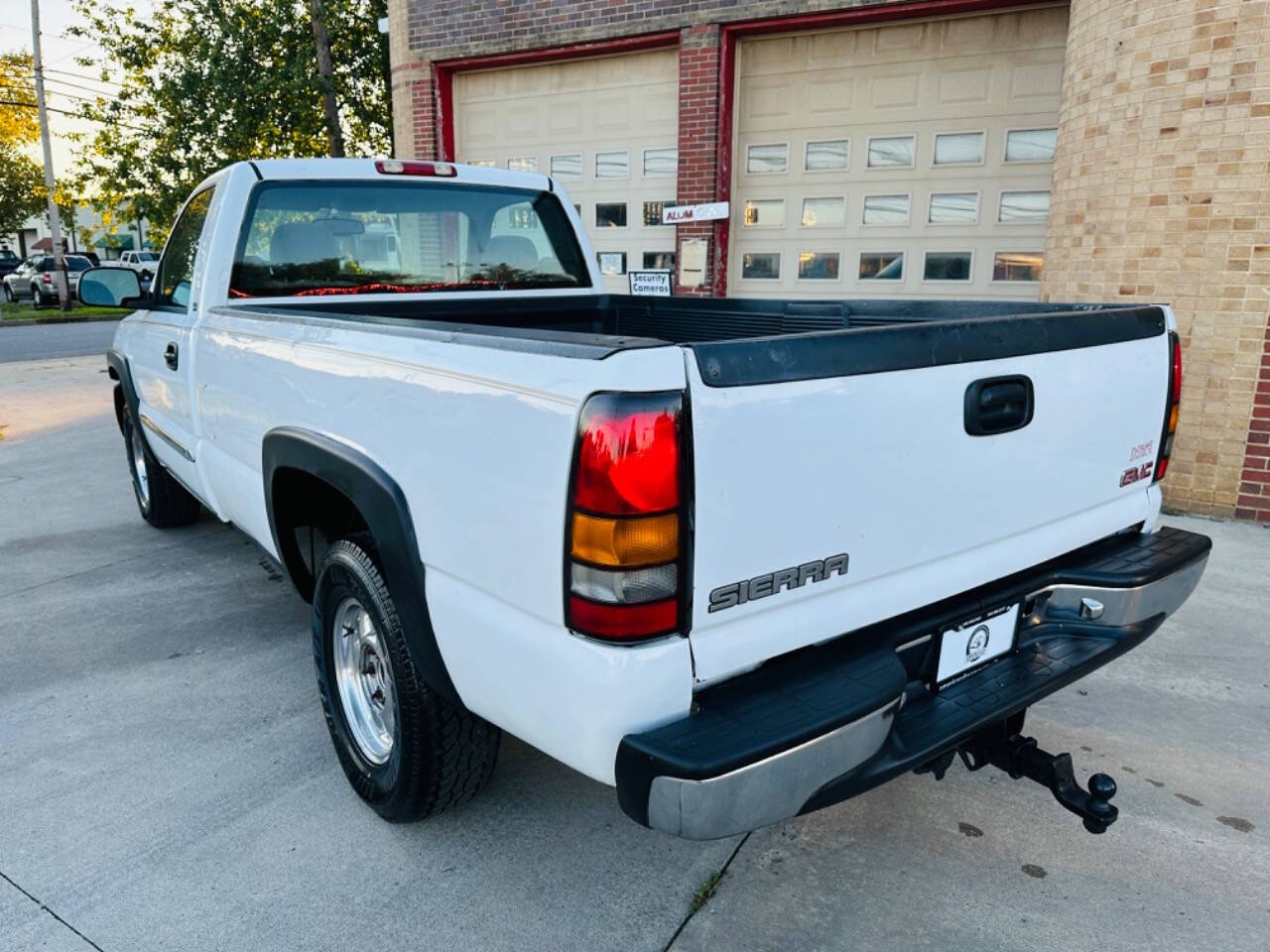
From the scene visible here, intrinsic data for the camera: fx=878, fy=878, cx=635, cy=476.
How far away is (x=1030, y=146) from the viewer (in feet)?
24.7

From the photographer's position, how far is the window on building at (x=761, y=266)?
347 inches

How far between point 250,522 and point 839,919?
2430 mm

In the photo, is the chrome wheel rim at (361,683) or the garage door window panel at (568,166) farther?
the garage door window panel at (568,166)

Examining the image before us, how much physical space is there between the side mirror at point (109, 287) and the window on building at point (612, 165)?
603cm

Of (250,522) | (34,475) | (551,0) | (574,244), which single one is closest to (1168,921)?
(250,522)

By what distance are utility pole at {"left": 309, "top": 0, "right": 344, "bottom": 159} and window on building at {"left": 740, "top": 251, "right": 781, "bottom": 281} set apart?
32.8 ft

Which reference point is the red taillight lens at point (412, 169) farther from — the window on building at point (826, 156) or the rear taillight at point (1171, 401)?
the window on building at point (826, 156)

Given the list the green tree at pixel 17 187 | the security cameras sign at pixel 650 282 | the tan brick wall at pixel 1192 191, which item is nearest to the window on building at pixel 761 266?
the security cameras sign at pixel 650 282

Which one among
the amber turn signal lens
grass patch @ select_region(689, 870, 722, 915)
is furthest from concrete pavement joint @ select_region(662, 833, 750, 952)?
the amber turn signal lens

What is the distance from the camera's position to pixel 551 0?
9.19m

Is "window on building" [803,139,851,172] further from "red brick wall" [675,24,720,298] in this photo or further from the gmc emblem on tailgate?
the gmc emblem on tailgate

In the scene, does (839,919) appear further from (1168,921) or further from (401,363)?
(401,363)

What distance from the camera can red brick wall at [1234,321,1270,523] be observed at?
5.39 m

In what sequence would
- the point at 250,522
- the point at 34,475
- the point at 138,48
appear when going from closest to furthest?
the point at 250,522 → the point at 34,475 → the point at 138,48
